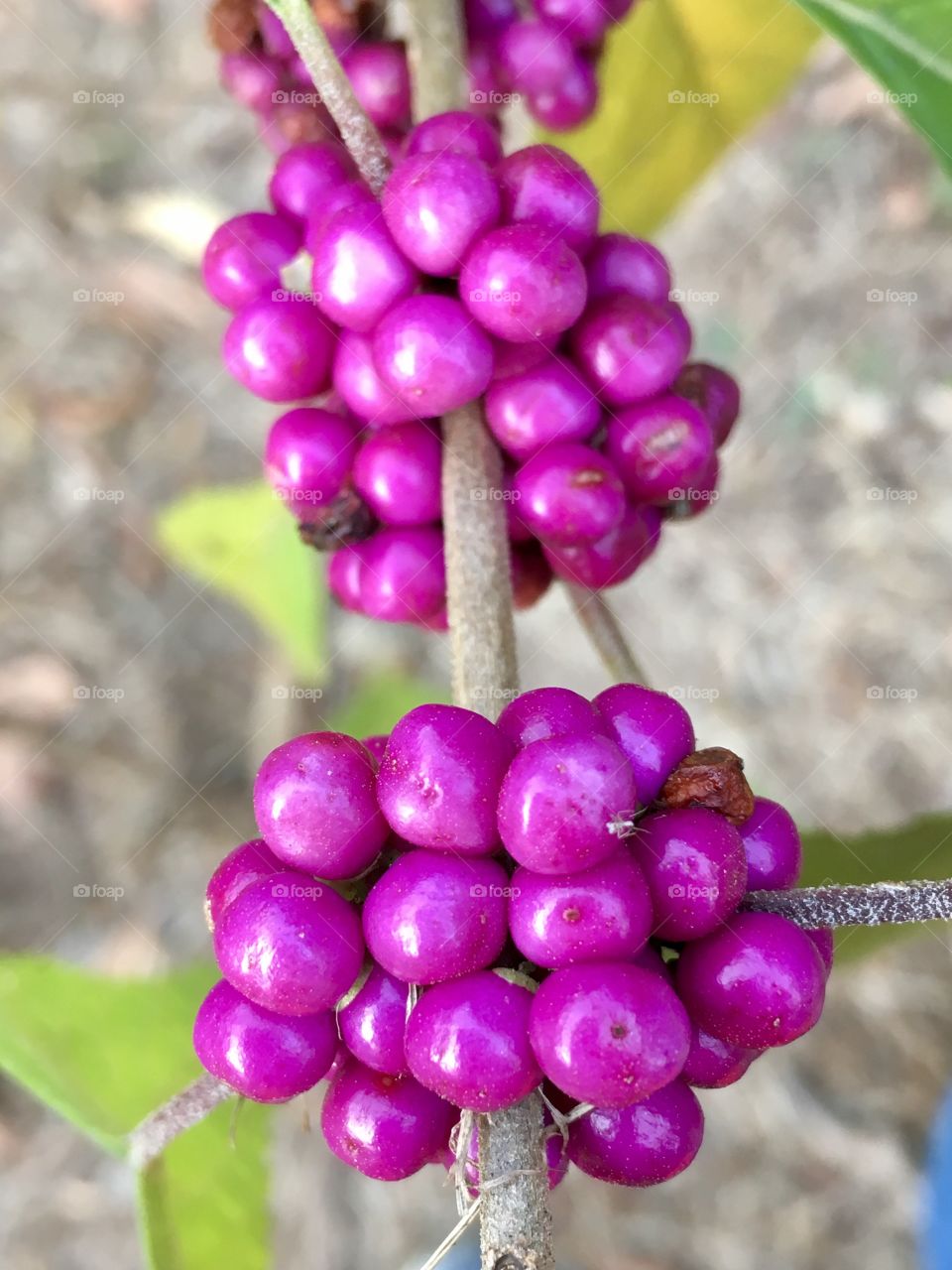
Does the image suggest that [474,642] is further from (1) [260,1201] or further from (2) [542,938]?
(1) [260,1201]

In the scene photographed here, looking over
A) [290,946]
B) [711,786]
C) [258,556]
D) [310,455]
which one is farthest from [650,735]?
[258,556]

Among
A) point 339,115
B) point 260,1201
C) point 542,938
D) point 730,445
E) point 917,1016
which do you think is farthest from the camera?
point 730,445

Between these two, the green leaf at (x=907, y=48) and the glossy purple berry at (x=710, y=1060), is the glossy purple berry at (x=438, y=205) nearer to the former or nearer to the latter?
the green leaf at (x=907, y=48)

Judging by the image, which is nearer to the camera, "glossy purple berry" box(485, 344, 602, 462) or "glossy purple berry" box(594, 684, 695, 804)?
"glossy purple berry" box(594, 684, 695, 804)

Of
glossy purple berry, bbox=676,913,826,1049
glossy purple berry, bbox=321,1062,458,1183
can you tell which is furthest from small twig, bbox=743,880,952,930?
glossy purple berry, bbox=321,1062,458,1183

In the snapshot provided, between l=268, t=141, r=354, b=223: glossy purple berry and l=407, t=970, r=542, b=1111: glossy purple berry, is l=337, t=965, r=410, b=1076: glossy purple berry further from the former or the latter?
l=268, t=141, r=354, b=223: glossy purple berry

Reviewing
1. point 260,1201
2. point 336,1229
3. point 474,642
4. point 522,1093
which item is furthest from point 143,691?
point 522,1093

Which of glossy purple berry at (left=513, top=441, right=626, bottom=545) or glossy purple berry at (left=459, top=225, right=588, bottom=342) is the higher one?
glossy purple berry at (left=459, top=225, right=588, bottom=342)
